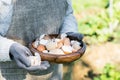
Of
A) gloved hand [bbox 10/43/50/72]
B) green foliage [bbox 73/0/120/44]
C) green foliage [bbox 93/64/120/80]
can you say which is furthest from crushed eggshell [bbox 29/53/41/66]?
green foliage [bbox 73/0/120/44]

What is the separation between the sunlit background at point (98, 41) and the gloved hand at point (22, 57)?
185 centimetres

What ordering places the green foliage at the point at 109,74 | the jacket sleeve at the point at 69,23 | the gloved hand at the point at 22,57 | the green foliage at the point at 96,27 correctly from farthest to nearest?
1. the green foliage at the point at 96,27
2. the green foliage at the point at 109,74
3. the jacket sleeve at the point at 69,23
4. the gloved hand at the point at 22,57

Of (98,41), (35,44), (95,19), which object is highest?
(35,44)

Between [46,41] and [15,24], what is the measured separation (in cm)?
17

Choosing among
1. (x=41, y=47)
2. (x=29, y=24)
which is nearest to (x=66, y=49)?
(x=41, y=47)

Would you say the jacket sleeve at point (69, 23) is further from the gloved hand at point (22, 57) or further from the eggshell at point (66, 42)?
the gloved hand at point (22, 57)

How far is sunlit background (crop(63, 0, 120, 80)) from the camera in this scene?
353 cm

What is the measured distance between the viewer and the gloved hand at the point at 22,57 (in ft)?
4.69

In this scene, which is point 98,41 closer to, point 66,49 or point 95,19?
point 95,19

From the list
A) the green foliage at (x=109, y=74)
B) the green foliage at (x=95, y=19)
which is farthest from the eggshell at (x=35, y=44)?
the green foliage at (x=95, y=19)

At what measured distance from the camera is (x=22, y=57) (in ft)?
4.80

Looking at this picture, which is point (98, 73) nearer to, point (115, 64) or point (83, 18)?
point (115, 64)

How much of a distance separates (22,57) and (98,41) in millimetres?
2799

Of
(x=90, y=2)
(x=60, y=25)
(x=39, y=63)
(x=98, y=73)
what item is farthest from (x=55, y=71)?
(x=90, y=2)
